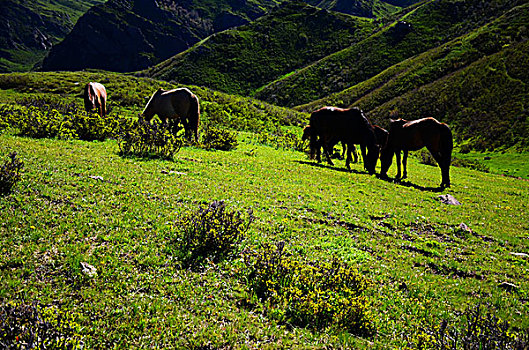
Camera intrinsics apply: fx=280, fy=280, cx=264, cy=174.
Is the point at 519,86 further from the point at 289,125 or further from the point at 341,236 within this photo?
the point at 341,236

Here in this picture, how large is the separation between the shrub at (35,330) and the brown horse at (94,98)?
64.8 ft

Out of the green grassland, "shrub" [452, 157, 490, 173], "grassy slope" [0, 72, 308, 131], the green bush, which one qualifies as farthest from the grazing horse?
"shrub" [452, 157, 490, 173]

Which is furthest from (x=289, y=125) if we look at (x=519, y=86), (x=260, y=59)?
(x=260, y=59)

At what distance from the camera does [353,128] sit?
20.2 meters

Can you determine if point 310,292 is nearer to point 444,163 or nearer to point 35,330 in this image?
point 35,330

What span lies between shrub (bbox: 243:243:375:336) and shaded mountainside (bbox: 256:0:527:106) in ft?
439

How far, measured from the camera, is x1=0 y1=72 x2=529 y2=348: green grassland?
4527 mm

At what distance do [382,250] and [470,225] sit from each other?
6158 mm

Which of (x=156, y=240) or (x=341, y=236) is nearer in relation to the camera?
(x=156, y=240)

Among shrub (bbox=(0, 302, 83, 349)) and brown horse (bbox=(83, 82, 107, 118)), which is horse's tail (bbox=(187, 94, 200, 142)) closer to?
brown horse (bbox=(83, 82, 107, 118))

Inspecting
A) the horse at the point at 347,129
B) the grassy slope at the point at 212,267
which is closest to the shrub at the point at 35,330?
the grassy slope at the point at 212,267

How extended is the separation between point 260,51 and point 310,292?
183m

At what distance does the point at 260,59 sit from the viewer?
166000 millimetres

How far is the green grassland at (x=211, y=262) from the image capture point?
4527 millimetres
